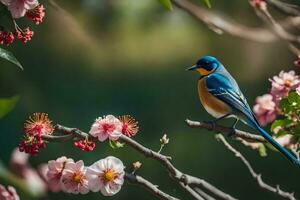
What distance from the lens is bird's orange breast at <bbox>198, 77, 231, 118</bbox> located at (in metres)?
2.00

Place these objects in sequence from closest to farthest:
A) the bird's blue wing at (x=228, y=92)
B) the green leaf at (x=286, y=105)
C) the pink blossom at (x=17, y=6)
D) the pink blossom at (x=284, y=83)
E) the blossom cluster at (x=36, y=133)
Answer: the pink blossom at (x=17, y=6)
the blossom cluster at (x=36, y=133)
the green leaf at (x=286, y=105)
the pink blossom at (x=284, y=83)
the bird's blue wing at (x=228, y=92)

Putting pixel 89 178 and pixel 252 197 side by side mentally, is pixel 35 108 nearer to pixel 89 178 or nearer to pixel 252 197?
pixel 252 197

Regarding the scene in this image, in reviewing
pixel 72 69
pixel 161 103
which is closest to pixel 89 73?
pixel 72 69

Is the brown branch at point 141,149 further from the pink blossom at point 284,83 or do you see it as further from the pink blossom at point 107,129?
the pink blossom at point 284,83

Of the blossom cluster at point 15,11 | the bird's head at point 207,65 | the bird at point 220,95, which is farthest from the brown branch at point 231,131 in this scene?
the bird's head at point 207,65

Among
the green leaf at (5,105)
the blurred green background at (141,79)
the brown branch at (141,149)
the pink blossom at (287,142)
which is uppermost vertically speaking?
the blurred green background at (141,79)

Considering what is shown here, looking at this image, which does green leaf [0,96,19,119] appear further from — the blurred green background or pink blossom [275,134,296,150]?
Result: the blurred green background

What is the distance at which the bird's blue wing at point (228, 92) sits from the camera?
1.91 meters

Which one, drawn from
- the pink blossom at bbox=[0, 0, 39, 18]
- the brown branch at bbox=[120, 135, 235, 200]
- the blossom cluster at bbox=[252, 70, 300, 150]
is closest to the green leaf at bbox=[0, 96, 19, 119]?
the pink blossom at bbox=[0, 0, 39, 18]

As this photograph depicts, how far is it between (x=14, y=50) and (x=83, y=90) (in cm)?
53

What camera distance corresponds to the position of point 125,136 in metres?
1.42

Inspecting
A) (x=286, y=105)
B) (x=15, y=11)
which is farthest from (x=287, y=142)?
(x=15, y=11)

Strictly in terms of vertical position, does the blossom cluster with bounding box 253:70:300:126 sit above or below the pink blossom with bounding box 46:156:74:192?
above

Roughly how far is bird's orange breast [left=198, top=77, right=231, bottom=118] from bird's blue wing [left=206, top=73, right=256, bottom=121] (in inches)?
0.4
